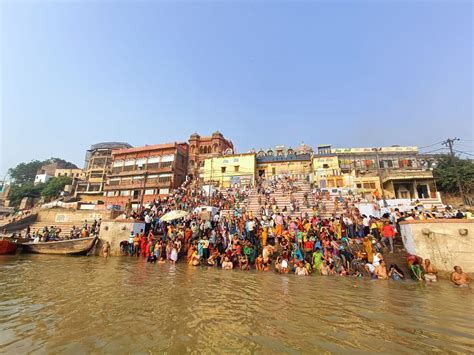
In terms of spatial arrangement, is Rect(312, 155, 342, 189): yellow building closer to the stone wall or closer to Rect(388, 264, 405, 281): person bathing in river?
Rect(388, 264, 405, 281): person bathing in river

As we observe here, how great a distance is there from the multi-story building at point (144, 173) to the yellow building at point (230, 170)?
16.5 feet

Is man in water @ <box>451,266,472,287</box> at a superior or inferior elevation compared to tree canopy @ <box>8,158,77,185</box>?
inferior

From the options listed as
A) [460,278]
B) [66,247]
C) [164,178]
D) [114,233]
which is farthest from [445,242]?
[164,178]

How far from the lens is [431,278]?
30.1 ft

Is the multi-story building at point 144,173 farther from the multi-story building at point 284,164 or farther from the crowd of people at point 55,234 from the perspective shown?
the multi-story building at point 284,164

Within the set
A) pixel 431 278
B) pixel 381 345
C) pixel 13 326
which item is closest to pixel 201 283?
pixel 13 326

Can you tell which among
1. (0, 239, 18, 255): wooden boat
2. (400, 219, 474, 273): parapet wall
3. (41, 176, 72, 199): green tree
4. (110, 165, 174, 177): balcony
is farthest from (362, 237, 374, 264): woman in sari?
(41, 176, 72, 199): green tree

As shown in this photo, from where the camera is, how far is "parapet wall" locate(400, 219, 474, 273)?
9586mm

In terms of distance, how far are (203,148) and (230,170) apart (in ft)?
31.2

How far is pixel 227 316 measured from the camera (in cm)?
497

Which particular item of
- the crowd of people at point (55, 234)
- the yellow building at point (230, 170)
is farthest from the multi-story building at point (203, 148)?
the crowd of people at point (55, 234)

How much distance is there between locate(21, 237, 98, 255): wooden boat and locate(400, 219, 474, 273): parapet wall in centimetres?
1766

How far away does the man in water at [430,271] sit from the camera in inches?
362

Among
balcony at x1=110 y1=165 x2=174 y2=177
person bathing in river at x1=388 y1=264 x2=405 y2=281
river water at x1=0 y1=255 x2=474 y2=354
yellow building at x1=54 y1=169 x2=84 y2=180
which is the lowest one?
river water at x1=0 y1=255 x2=474 y2=354
